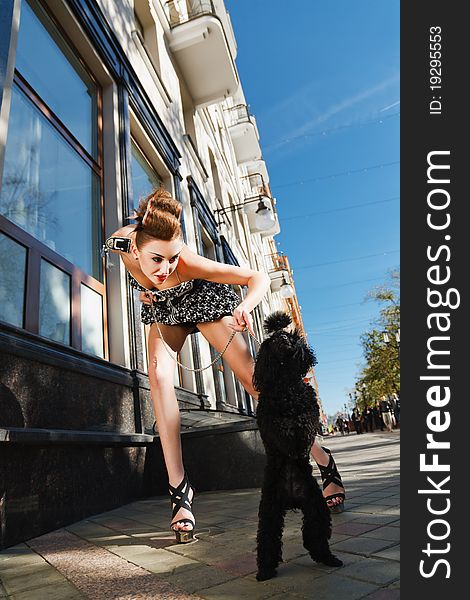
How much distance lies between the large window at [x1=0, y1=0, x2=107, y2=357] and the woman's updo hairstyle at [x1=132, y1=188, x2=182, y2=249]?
153cm

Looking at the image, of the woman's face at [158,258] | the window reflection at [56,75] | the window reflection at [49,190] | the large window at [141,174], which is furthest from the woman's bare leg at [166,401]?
the large window at [141,174]

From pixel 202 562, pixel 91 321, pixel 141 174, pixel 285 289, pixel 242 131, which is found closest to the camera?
pixel 202 562

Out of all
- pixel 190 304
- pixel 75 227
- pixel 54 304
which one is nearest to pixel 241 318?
pixel 190 304

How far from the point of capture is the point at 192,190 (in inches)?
400

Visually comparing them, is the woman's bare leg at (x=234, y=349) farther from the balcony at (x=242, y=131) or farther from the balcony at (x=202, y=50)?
the balcony at (x=242, y=131)

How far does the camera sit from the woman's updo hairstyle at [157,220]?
2.38 metres

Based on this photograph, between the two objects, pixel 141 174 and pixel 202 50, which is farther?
pixel 202 50

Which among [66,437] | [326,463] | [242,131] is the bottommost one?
[326,463]

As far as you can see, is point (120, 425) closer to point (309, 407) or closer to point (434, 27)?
point (309, 407)

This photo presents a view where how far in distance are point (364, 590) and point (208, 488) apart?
10.5 ft

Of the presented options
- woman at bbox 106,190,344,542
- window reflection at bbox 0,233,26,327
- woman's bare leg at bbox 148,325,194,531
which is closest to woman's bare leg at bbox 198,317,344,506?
woman at bbox 106,190,344,542

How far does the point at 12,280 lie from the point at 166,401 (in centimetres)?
178

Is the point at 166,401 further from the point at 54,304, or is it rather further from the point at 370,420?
the point at 370,420

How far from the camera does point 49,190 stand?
4410mm
